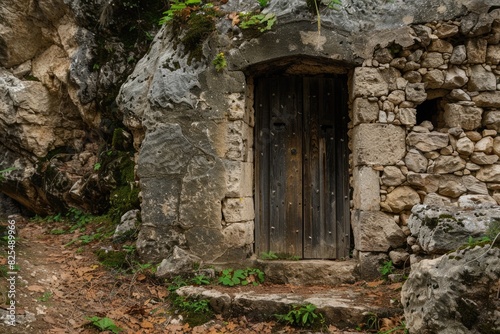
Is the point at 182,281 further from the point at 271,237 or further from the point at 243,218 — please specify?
the point at 271,237

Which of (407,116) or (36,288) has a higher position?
(407,116)

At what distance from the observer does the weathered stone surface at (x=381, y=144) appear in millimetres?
4957

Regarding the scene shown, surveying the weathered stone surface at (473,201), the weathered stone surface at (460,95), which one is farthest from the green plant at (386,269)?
the weathered stone surface at (460,95)

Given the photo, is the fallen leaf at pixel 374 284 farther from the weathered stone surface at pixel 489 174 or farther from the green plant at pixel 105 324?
the green plant at pixel 105 324

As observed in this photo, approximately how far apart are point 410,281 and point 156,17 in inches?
218

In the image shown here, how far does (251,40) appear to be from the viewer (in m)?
5.10

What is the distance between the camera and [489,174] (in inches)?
193

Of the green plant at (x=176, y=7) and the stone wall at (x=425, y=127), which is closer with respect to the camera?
the stone wall at (x=425, y=127)

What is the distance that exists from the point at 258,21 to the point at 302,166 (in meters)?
1.79

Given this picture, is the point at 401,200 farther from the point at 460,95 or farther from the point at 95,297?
the point at 95,297

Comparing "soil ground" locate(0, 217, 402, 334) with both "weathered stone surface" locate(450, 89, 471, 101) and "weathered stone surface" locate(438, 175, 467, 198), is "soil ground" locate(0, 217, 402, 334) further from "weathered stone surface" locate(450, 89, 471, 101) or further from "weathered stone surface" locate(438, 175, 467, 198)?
"weathered stone surface" locate(450, 89, 471, 101)

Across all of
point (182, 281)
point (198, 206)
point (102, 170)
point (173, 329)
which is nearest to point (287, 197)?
point (198, 206)

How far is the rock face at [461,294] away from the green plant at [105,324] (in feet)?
7.96

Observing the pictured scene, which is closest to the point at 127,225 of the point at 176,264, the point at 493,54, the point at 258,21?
the point at 176,264
